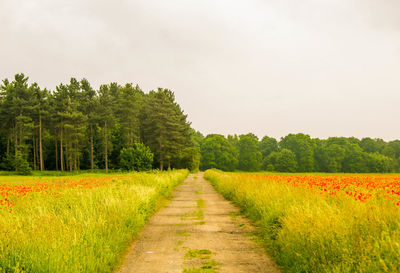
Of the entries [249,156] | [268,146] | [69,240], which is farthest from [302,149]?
[69,240]

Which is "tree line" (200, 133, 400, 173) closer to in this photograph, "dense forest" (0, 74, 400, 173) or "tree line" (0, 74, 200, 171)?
"dense forest" (0, 74, 400, 173)

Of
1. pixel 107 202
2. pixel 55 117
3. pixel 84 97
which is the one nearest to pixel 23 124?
pixel 55 117

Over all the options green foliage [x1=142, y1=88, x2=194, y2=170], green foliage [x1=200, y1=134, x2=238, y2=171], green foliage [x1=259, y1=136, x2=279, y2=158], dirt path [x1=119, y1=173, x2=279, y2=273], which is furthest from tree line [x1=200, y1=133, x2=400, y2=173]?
dirt path [x1=119, y1=173, x2=279, y2=273]

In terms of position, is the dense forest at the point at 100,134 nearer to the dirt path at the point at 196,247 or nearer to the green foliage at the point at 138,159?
the green foliage at the point at 138,159

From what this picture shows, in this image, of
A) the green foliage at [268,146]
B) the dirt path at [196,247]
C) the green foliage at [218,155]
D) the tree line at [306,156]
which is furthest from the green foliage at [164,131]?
the green foliage at [268,146]

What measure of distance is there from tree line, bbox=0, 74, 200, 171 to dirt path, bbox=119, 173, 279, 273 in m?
43.7

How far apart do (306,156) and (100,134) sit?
227 ft

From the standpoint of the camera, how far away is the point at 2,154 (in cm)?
6619

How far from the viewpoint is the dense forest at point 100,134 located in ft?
182

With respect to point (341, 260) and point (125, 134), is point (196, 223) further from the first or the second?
point (125, 134)

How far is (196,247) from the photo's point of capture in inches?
267

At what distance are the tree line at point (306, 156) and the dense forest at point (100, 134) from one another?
356 mm

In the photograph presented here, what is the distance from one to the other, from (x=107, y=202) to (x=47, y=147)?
72.8 metres

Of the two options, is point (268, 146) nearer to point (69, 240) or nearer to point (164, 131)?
point (164, 131)
